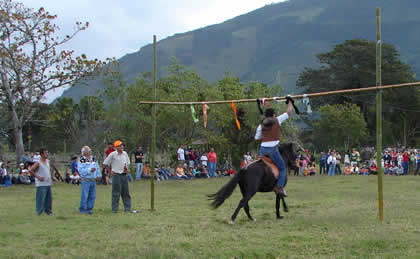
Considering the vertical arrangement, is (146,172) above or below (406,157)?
below

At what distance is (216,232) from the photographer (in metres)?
8.71

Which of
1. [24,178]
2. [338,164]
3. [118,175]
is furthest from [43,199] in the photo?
[338,164]

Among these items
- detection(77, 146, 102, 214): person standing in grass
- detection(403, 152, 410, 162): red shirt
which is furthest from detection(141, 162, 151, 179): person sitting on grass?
detection(403, 152, 410, 162): red shirt

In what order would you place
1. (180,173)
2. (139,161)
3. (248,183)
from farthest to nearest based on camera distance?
(180,173), (139,161), (248,183)

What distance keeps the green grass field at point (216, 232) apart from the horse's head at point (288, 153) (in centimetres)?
130

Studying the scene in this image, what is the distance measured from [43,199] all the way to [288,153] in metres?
6.56

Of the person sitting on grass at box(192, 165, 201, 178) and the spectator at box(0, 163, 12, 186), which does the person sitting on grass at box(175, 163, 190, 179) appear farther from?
the spectator at box(0, 163, 12, 186)

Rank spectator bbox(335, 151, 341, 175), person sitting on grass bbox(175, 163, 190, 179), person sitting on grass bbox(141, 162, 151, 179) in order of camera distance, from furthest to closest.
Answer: spectator bbox(335, 151, 341, 175) → person sitting on grass bbox(175, 163, 190, 179) → person sitting on grass bbox(141, 162, 151, 179)

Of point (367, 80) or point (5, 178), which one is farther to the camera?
point (367, 80)

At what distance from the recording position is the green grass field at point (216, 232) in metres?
7.12

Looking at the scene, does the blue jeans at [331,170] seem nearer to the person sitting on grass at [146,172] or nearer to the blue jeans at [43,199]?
the person sitting on grass at [146,172]

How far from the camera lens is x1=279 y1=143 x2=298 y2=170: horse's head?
1108 cm

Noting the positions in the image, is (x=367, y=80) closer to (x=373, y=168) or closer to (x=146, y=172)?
(x=373, y=168)

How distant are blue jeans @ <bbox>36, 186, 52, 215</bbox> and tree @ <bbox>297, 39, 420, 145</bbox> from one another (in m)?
48.2
